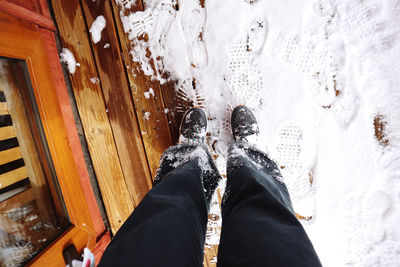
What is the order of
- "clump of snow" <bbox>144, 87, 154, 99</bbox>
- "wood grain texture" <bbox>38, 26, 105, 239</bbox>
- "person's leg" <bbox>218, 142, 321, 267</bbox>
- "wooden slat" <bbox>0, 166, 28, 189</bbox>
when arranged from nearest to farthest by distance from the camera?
"person's leg" <bbox>218, 142, 321, 267</bbox> < "wooden slat" <bbox>0, 166, 28, 189</bbox> < "wood grain texture" <bbox>38, 26, 105, 239</bbox> < "clump of snow" <bbox>144, 87, 154, 99</bbox>

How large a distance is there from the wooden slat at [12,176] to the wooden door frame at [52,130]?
3.5 inches

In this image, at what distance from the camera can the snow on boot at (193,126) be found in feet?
2.54

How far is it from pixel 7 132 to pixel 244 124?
75 cm

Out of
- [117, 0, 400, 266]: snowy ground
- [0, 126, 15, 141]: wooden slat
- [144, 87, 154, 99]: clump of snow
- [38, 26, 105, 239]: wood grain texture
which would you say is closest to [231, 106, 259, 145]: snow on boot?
[117, 0, 400, 266]: snowy ground

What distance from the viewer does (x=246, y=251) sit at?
0.38 meters

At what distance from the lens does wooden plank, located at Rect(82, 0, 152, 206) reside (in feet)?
2.50

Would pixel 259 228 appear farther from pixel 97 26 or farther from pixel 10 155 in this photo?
pixel 97 26

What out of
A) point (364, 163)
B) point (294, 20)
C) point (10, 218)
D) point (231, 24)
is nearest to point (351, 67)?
point (294, 20)

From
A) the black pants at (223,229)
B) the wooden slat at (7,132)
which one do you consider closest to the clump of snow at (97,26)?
the wooden slat at (7,132)

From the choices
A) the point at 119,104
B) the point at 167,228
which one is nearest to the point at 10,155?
the point at 119,104

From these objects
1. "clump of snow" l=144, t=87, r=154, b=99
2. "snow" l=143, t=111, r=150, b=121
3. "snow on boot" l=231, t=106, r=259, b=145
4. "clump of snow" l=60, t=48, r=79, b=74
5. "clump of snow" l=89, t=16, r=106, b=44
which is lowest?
"snow on boot" l=231, t=106, r=259, b=145

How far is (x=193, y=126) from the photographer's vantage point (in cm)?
77

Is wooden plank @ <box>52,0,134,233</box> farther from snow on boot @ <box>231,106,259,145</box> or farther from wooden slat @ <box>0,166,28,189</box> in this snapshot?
snow on boot @ <box>231,106,259,145</box>

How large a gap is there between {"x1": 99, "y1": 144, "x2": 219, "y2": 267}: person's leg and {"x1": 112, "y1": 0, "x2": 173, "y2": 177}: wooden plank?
28cm
